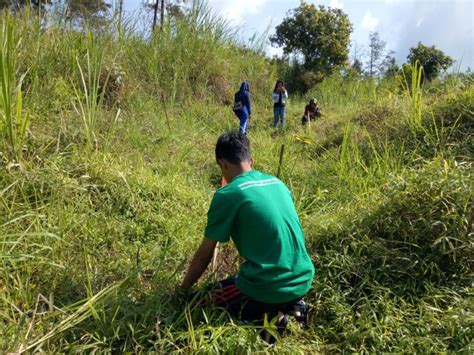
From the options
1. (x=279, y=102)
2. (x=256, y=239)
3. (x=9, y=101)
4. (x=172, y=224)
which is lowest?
(x=172, y=224)

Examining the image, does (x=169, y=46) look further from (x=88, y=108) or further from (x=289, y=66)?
(x=289, y=66)

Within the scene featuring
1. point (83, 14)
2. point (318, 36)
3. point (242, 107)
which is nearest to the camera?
point (83, 14)

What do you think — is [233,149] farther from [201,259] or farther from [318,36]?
[318,36]

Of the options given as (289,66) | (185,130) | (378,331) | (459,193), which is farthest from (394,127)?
(289,66)

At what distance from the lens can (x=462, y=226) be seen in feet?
7.82

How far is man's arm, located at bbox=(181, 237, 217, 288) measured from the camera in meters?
1.95

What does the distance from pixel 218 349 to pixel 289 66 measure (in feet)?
40.7

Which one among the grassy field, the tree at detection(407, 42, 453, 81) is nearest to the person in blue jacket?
the grassy field

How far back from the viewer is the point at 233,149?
201 centimetres

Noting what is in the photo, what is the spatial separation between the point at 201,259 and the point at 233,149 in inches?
22.2

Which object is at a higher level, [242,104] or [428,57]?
[428,57]

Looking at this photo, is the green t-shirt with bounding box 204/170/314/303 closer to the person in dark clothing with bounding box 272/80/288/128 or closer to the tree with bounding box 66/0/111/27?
the tree with bounding box 66/0/111/27

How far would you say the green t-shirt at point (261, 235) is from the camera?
187 centimetres

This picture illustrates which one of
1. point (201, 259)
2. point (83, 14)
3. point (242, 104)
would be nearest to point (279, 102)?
point (242, 104)
